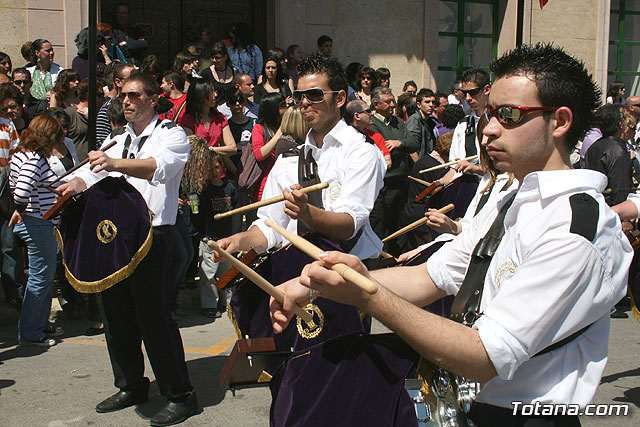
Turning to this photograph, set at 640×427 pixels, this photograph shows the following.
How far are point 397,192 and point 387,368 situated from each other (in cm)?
641

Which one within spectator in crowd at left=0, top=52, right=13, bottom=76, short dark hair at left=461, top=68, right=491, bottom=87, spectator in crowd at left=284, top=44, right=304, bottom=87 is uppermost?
spectator in crowd at left=284, top=44, right=304, bottom=87

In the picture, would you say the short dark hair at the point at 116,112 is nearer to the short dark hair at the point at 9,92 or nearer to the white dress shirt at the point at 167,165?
the short dark hair at the point at 9,92

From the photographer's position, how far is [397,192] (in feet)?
27.7

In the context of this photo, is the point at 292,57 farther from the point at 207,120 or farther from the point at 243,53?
the point at 207,120

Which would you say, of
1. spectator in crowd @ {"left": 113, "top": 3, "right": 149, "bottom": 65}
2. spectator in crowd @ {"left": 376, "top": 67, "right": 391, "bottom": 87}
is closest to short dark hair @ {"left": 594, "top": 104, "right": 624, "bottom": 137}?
spectator in crowd @ {"left": 376, "top": 67, "right": 391, "bottom": 87}

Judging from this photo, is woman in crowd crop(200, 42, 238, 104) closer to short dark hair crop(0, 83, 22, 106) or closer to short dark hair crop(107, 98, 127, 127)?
short dark hair crop(0, 83, 22, 106)

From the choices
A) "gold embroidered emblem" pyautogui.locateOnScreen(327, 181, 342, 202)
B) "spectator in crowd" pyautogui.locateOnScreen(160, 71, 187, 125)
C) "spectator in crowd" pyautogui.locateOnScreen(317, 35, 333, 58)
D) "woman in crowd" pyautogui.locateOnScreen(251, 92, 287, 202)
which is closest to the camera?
"gold embroidered emblem" pyautogui.locateOnScreen(327, 181, 342, 202)

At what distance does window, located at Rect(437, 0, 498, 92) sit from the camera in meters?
13.8

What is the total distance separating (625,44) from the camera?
15.7 meters

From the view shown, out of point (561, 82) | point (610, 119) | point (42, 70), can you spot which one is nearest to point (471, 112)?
point (610, 119)

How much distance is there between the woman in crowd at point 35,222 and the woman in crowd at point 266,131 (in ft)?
8.05

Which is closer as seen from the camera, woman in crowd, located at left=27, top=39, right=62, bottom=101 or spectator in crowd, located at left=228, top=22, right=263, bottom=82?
woman in crowd, located at left=27, top=39, right=62, bottom=101

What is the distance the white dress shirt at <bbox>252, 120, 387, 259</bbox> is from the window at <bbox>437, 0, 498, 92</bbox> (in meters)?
10.1

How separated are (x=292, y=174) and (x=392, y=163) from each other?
4.33 m
